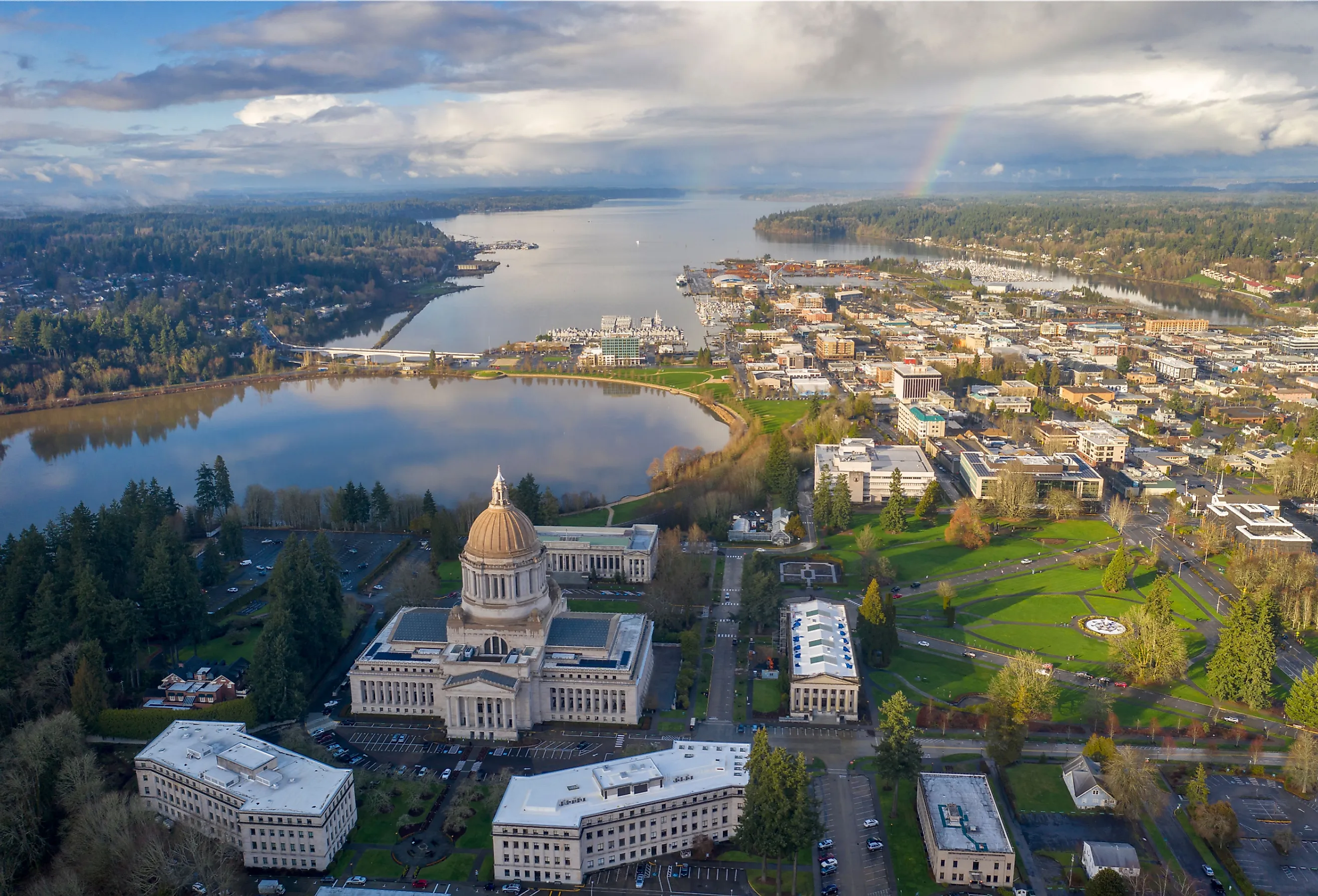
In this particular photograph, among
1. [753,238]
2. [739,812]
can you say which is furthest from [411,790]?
[753,238]

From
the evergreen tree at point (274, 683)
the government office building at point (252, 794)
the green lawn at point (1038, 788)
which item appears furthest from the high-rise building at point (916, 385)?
the government office building at point (252, 794)

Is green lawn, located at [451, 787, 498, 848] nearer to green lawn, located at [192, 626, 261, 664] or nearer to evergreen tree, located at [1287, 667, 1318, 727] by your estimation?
green lawn, located at [192, 626, 261, 664]

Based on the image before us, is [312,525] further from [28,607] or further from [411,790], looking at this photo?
[411,790]

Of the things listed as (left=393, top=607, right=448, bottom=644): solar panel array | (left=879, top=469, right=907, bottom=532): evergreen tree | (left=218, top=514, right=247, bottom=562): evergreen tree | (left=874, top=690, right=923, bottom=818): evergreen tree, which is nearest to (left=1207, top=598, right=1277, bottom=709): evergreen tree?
(left=874, top=690, right=923, bottom=818): evergreen tree

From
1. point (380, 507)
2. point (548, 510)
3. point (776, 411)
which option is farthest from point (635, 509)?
point (776, 411)

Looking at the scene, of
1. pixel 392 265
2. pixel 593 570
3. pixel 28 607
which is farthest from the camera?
pixel 392 265

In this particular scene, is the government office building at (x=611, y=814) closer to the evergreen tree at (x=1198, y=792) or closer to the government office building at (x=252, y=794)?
the government office building at (x=252, y=794)
